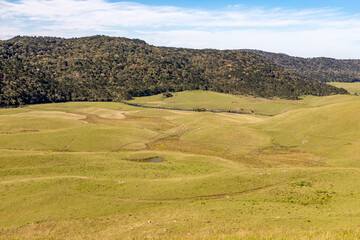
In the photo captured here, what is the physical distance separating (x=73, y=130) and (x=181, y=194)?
6839cm

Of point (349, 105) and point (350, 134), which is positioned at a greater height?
point (349, 105)

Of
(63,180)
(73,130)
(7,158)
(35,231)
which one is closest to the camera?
(35,231)

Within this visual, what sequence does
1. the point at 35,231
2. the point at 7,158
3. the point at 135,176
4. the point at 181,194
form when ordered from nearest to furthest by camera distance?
the point at 35,231 < the point at 181,194 < the point at 135,176 < the point at 7,158

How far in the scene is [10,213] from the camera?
3450cm

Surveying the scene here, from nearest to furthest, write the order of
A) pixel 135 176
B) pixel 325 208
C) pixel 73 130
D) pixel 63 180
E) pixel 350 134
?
pixel 325 208 < pixel 63 180 < pixel 135 176 < pixel 350 134 < pixel 73 130

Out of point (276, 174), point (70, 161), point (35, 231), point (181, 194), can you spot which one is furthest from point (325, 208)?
point (70, 161)

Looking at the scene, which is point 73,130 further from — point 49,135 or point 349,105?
point 349,105

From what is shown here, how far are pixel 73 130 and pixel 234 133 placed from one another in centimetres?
6104

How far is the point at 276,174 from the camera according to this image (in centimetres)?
4694

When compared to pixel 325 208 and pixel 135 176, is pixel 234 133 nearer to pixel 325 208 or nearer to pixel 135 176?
pixel 135 176

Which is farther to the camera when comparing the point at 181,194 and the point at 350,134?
the point at 350,134

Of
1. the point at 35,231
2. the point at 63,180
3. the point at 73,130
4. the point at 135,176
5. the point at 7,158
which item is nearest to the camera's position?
the point at 35,231

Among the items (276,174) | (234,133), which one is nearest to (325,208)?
(276,174)

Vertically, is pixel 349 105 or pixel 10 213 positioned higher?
pixel 349 105
